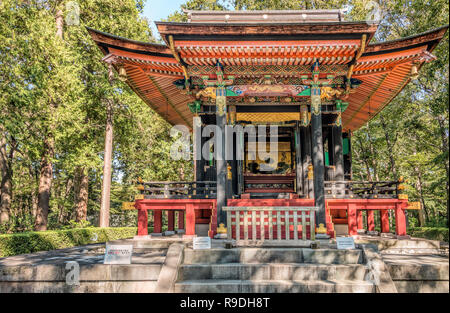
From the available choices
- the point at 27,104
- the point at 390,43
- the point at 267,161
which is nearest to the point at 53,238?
the point at 27,104

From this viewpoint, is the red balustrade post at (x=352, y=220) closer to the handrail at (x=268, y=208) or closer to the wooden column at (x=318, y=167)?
the wooden column at (x=318, y=167)

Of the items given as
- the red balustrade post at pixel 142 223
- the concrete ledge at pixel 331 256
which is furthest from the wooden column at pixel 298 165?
the concrete ledge at pixel 331 256

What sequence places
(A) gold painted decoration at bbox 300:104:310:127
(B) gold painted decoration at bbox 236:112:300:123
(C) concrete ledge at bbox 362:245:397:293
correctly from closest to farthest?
(C) concrete ledge at bbox 362:245:397:293
(A) gold painted decoration at bbox 300:104:310:127
(B) gold painted decoration at bbox 236:112:300:123

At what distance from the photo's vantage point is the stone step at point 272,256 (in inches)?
297

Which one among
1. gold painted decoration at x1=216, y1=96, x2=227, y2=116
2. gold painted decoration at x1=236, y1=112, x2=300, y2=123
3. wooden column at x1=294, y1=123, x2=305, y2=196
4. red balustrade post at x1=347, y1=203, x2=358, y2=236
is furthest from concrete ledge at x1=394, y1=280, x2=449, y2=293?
gold painted decoration at x1=236, y1=112, x2=300, y2=123

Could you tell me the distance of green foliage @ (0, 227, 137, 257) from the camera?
1284 centimetres

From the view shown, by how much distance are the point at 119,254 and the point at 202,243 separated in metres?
1.99

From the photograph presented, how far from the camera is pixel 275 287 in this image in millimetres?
6328

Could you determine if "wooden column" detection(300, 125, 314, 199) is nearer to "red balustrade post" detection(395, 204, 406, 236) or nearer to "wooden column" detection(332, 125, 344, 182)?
"wooden column" detection(332, 125, 344, 182)

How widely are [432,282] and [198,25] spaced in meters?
9.07

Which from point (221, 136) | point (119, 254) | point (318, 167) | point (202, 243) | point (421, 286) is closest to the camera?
point (421, 286)

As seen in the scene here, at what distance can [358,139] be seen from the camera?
30.0m

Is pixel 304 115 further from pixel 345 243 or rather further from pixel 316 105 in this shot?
pixel 345 243

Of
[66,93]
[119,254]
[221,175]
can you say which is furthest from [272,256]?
[66,93]
